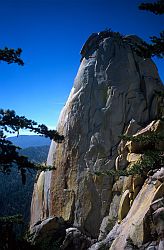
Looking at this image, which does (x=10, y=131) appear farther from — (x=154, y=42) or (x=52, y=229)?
(x=52, y=229)

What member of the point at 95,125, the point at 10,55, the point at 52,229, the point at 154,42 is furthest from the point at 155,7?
the point at 52,229

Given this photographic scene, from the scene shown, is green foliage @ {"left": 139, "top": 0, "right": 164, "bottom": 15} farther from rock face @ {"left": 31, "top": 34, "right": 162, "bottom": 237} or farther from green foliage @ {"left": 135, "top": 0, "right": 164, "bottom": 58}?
rock face @ {"left": 31, "top": 34, "right": 162, "bottom": 237}

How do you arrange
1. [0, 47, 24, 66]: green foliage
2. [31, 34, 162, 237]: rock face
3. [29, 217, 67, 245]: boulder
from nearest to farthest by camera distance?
[0, 47, 24, 66]: green foliage, [29, 217, 67, 245]: boulder, [31, 34, 162, 237]: rock face

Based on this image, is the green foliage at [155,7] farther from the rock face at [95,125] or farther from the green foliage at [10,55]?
the rock face at [95,125]

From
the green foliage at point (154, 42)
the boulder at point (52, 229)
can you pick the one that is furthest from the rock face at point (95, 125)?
the green foliage at point (154, 42)

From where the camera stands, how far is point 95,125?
29.9m

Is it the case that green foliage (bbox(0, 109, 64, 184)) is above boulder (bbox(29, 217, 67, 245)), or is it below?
above

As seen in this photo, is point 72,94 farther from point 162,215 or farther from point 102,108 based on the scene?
point 162,215

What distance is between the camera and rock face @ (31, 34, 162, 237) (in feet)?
90.9

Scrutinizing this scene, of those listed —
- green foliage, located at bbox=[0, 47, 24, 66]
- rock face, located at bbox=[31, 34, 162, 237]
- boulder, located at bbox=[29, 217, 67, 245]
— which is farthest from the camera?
rock face, located at bbox=[31, 34, 162, 237]

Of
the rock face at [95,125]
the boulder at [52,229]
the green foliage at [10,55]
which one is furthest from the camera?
the rock face at [95,125]

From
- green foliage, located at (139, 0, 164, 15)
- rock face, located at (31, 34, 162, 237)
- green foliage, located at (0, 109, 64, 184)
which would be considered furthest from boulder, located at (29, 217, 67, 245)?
green foliage, located at (139, 0, 164, 15)

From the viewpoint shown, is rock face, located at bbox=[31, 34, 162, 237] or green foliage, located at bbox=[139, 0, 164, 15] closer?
green foliage, located at bbox=[139, 0, 164, 15]

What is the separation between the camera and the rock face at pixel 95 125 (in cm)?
2770
